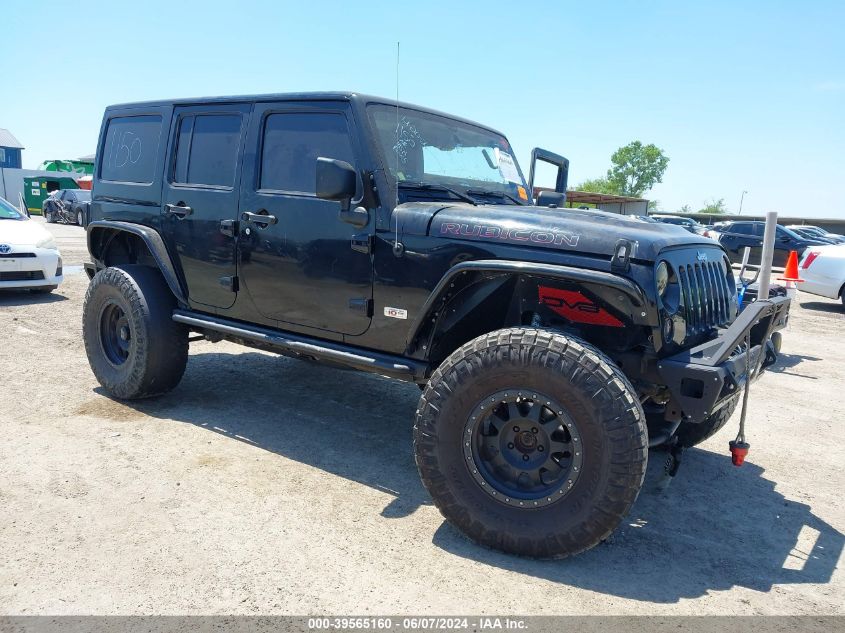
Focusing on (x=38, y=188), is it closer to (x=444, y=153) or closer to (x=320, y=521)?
(x=444, y=153)

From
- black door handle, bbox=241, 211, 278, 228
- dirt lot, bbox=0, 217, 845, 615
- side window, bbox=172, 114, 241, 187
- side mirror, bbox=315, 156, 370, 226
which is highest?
side window, bbox=172, 114, 241, 187

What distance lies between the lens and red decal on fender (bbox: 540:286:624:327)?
3039 millimetres

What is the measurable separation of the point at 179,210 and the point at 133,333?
958 mm

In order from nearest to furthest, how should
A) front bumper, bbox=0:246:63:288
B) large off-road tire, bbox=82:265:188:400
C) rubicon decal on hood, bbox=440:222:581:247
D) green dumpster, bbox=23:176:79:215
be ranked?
1. rubicon decal on hood, bbox=440:222:581:247
2. large off-road tire, bbox=82:265:188:400
3. front bumper, bbox=0:246:63:288
4. green dumpster, bbox=23:176:79:215

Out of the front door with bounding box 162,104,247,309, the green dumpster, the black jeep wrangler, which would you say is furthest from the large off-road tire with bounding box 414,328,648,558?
the green dumpster

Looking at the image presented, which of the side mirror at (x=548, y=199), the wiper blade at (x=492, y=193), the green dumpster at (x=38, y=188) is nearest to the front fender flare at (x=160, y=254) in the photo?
the wiper blade at (x=492, y=193)

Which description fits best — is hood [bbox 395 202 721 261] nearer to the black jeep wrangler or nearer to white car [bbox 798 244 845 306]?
the black jeep wrangler

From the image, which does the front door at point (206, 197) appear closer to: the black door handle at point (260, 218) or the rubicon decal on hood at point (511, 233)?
the black door handle at point (260, 218)

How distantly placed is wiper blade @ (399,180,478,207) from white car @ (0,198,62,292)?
716cm

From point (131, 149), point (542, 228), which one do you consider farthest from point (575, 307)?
point (131, 149)

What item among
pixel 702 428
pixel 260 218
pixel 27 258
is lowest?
pixel 702 428

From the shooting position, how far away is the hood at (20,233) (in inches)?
334

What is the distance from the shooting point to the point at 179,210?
4363 mm

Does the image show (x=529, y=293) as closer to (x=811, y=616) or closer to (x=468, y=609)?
(x=468, y=609)
